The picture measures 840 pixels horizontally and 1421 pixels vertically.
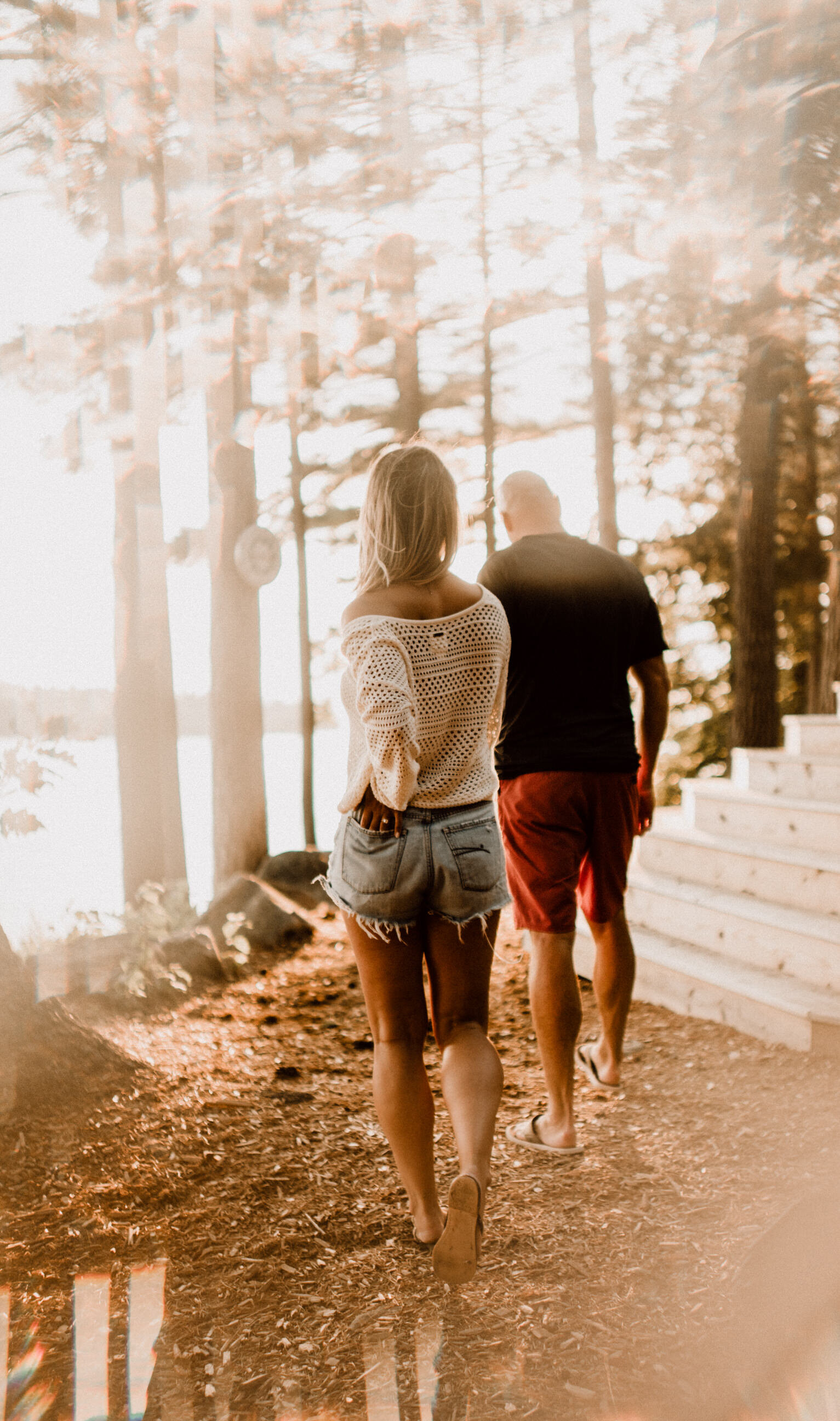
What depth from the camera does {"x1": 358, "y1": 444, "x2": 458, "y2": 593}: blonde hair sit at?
1920 mm

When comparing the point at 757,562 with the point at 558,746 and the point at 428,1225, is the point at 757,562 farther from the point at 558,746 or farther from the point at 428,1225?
the point at 428,1225

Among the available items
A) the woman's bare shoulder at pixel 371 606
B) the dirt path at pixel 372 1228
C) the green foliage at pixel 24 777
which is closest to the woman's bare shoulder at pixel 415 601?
the woman's bare shoulder at pixel 371 606

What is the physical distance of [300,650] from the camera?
8000 millimetres

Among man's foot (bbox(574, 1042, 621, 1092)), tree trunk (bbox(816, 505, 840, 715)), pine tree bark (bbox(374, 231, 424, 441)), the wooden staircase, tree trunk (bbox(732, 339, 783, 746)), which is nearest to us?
man's foot (bbox(574, 1042, 621, 1092))

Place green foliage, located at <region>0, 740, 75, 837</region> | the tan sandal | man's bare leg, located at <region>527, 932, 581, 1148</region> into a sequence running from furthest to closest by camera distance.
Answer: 1. green foliage, located at <region>0, 740, 75, 837</region>
2. man's bare leg, located at <region>527, 932, 581, 1148</region>
3. the tan sandal

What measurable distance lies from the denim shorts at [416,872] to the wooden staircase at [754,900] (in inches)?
68.3

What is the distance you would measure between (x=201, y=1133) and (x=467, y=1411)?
1346mm

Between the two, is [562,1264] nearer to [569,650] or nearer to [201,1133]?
[201,1133]

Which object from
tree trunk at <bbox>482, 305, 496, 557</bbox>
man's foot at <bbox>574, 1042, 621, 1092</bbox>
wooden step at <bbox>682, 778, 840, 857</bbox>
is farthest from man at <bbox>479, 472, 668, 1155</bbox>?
tree trunk at <bbox>482, 305, 496, 557</bbox>

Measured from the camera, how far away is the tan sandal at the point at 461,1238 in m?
1.72

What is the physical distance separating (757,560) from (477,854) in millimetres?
6087

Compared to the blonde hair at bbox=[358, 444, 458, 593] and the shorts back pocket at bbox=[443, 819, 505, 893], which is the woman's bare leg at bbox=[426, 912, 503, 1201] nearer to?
the shorts back pocket at bbox=[443, 819, 505, 893]

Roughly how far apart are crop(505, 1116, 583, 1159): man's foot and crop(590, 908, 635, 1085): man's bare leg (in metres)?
0.39

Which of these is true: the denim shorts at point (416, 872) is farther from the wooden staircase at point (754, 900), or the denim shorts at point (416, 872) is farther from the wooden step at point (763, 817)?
the wooden step at point (763, 817)
